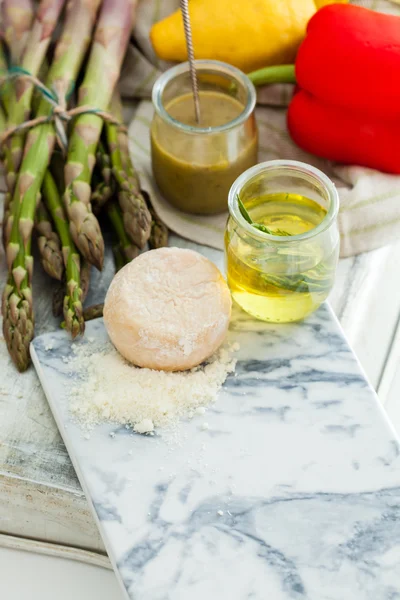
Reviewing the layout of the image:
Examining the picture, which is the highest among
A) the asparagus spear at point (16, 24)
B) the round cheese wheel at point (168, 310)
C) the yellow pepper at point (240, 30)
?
the yellow pepper at point (240, 30)

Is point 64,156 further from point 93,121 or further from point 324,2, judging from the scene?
point 324,2

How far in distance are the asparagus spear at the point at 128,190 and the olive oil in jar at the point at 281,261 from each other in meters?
0.17

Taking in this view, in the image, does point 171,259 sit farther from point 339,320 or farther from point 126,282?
point 339,320

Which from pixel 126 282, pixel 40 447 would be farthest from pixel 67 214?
pixel 40 447

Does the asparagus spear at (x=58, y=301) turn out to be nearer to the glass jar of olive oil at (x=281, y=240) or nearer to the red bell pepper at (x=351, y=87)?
the glass jar of olive oil at (x=281, y=240)

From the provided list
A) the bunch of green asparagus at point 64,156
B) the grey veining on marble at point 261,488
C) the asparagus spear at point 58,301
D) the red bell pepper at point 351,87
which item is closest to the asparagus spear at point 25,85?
the bunch of green asparagus at point 64,156

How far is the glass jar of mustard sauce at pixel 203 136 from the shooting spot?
1.21 meters

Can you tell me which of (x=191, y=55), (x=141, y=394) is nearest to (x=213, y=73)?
(x=191, y=55)

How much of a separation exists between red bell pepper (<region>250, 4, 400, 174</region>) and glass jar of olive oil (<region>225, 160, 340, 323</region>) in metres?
0.24

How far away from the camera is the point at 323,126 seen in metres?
1.30

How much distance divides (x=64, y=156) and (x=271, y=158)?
0.38 meters

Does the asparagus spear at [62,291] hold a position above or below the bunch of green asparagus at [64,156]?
below

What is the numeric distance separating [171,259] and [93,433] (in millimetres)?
270

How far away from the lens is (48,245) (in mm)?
1206
